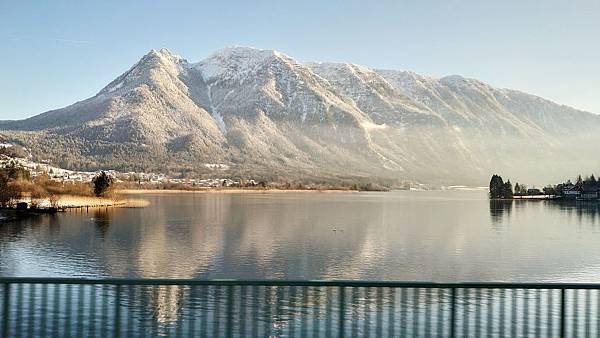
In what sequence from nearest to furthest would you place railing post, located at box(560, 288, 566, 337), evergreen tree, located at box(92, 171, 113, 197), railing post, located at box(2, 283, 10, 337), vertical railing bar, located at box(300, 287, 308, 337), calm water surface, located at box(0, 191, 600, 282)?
railing post, located at box(2, 283, 10, 337)
railing post, located at box(560, 288, 566, 337)
vertical railing bar, located at box(300, 287, 308, 337)
calm water surface, located at box(0, 191, 600, 282)
evergreen tree, located at box(92, 171, 113, 197)

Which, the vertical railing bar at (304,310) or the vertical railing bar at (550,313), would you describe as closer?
the vertical railing bar at (550,313)

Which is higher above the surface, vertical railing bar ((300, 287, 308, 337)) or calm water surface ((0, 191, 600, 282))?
vertical railing bar ((300, 287, 308, 337))

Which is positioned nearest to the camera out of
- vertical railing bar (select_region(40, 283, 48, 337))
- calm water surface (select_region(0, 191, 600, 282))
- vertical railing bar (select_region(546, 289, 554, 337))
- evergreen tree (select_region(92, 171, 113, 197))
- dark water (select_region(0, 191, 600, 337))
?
vertical railing bar (select_region(546, 289, 554, 337))

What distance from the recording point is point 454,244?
182ft

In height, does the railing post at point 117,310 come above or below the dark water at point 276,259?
above

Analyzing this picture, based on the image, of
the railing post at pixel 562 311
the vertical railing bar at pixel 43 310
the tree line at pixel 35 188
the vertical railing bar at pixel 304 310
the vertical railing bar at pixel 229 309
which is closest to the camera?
the vertical railing bar at pixel 229 309

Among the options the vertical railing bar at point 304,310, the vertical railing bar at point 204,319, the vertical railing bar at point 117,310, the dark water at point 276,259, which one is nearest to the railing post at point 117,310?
the vertical railing bar at point 117,310

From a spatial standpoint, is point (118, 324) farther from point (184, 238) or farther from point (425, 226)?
point (425, 226)

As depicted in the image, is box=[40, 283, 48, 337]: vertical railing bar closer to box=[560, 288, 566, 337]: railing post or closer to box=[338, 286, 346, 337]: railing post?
box=[338, 286, 346, 337]: railing post

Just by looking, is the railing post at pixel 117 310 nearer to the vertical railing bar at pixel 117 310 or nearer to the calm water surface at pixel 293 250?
the vertical railing bar at pixel 117 310

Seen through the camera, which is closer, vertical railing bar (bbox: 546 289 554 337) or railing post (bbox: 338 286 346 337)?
railing post (bbox: 338 286 346 337)

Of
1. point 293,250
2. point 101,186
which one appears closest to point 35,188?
point 101,186

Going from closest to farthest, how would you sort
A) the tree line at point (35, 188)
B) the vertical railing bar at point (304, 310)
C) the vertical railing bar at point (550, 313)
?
the vertical railing bar at point (550, 313) < the vertical railing bar at point (304, 310) < the tree line at point (35, 188)

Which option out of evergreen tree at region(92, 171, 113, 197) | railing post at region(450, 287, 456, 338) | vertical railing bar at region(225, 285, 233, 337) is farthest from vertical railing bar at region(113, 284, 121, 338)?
evergreen tree at region(92, 171, 113, 197)
